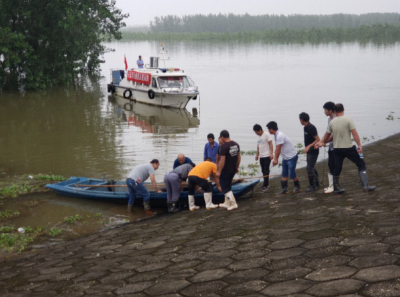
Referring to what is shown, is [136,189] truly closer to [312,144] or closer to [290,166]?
[290,166]

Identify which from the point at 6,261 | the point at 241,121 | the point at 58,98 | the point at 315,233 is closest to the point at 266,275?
the point at 315,233

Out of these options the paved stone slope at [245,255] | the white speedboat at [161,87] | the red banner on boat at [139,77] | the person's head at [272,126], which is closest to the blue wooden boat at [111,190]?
the paved stone slope at [245,255]

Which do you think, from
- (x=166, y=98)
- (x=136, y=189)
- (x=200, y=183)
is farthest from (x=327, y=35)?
(x=200, y=183)

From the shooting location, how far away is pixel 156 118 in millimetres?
30625

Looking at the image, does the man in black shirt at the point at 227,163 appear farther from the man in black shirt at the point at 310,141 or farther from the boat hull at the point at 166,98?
the boat hull at the point at 166,98

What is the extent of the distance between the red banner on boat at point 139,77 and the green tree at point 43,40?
630 centimetres

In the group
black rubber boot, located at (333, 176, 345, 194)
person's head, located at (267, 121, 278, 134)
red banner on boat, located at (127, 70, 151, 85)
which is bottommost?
black rubber boot, located at (333, 176, 345, 194)

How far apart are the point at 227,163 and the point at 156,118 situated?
1930 centimetres

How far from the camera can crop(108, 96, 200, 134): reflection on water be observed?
90.8 feet

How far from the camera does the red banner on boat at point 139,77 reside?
3349cm

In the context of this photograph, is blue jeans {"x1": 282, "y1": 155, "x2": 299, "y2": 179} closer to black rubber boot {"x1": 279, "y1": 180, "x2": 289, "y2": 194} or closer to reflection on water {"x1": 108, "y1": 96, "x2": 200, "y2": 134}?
black rubber boot {"x1": 279, "y1": 180, "x2": 289, "y2": 194}

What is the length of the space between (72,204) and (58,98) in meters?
25.0

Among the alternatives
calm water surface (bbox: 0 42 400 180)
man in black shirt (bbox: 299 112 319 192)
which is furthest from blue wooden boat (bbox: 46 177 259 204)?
calm water surface (bbox: 0 42 400 180)

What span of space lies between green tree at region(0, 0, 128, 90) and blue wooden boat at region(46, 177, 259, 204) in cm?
2269
